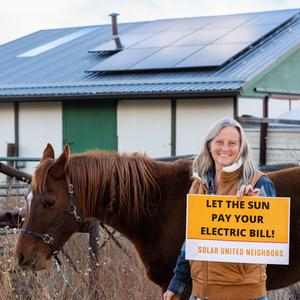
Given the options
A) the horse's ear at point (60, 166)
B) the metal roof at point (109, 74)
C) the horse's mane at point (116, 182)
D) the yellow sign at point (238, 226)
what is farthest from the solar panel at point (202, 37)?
the yellow sign at point (238, 226)

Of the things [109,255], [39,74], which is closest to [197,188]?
[109,255]

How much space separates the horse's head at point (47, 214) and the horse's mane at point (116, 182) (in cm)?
7

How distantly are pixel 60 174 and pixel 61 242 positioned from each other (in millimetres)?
428

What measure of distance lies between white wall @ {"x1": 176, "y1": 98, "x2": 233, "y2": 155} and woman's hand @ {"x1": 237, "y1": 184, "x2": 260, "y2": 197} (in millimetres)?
13201

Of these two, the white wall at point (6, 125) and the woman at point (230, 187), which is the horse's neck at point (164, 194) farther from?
the white wall at point (6, 125)

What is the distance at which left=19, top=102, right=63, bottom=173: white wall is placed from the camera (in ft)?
65.6

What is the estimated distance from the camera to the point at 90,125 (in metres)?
19.5

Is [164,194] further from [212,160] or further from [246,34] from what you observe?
[246,34]

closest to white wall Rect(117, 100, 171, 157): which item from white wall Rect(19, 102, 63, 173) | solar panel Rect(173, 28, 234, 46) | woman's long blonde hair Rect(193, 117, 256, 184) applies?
solar panel Rect(173, 28, 234, 46)

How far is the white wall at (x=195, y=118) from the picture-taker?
56.4 feet

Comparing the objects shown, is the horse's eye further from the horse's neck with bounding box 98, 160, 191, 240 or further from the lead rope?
the lead rope

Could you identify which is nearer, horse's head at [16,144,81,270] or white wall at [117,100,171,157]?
horse's head at [16,144,81,270]

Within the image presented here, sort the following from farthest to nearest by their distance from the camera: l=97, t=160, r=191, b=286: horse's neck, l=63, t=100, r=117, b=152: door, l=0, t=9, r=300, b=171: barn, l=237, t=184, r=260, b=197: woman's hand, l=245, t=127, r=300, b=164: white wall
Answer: l=63, t=100, r=117, b=152: door, l=0, t=9, r=300, b=171: barn, l=245, t=127, r=300, b=164: white wall, l=97, t=160, r=191, b=286: horse's neck, l=237, t=184, r=260, b=197: woman's hand

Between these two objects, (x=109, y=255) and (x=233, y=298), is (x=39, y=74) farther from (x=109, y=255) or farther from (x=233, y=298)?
(x=233, y=298)
